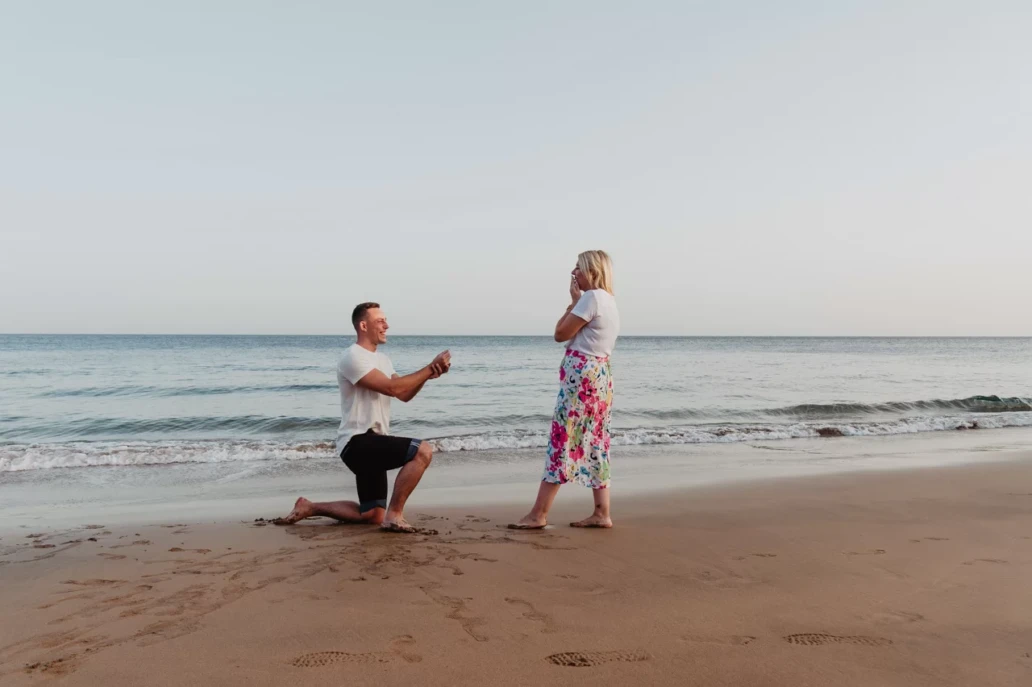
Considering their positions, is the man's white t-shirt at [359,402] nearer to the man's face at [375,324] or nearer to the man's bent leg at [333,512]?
the man's face at [375,324]

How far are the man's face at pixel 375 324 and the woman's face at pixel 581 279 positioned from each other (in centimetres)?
145

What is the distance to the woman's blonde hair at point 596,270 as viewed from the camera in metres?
5.27

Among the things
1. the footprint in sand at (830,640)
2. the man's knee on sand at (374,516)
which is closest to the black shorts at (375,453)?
the man's knee on sand at (374,516)

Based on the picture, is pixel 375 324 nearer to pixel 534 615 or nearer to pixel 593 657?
pixel 534 615

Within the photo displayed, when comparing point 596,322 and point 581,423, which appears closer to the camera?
point 596,322

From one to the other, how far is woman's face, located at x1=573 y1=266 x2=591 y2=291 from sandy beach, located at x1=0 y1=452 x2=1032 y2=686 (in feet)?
5.89

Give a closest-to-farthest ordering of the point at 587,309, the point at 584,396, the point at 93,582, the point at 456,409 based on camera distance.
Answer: the point at 93,582 < the point at 587,309 < the point at 584,396 < the point at 456,409

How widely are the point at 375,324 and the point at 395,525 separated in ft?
4.71

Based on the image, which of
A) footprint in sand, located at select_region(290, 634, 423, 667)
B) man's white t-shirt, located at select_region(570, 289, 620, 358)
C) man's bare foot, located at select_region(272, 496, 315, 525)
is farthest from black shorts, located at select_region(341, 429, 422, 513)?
footprint in sand, located at select_region(290, 634, 423, 667)

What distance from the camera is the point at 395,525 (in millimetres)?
5074

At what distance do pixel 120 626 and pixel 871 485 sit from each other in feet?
22.2

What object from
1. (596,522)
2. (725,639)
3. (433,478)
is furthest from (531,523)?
(433,478)

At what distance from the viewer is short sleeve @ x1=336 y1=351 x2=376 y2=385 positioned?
498 cm

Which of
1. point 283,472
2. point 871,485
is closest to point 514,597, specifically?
point 871,485
